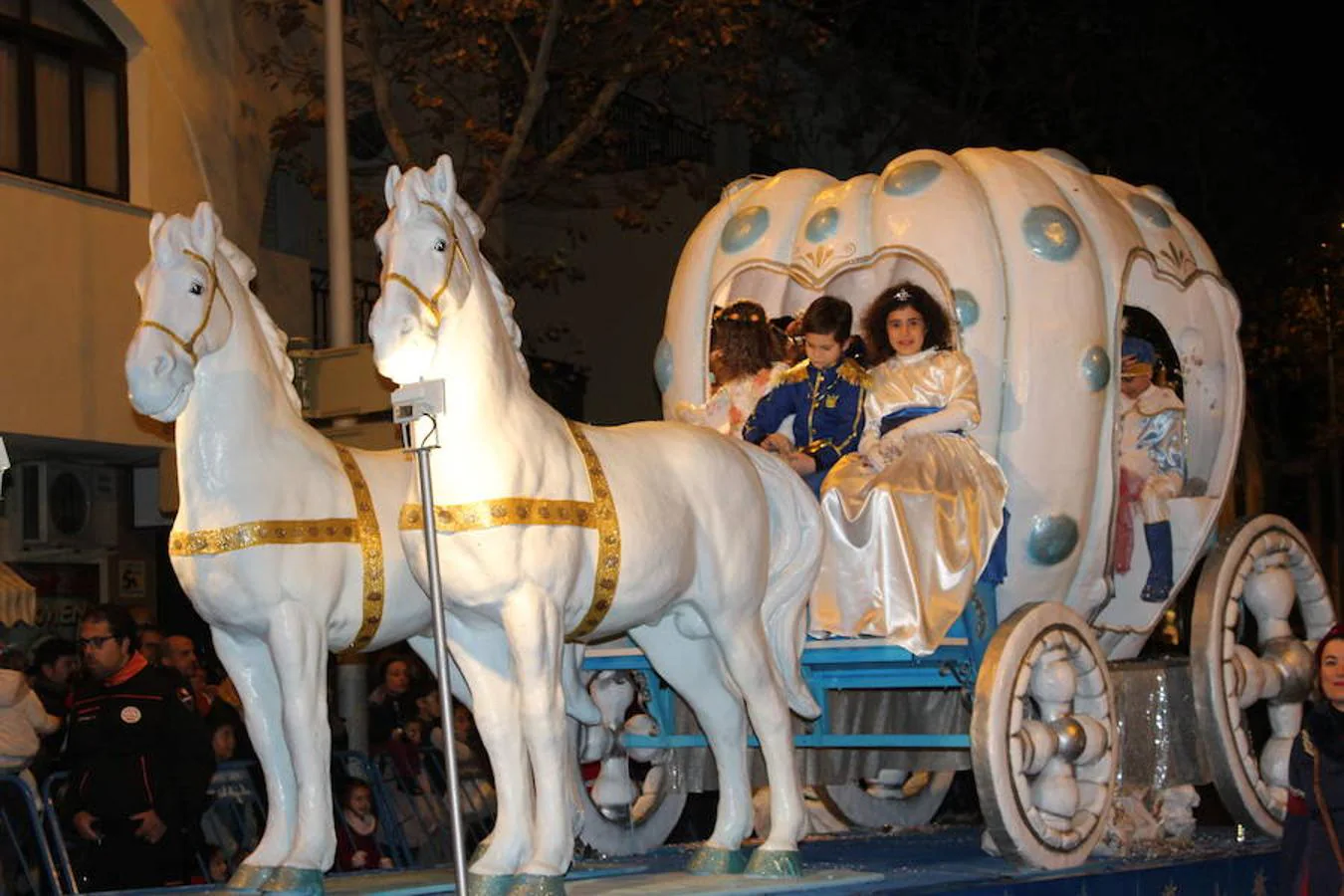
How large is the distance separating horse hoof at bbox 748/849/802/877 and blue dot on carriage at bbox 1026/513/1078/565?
1.90 meters

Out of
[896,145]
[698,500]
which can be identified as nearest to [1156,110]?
[896,145]

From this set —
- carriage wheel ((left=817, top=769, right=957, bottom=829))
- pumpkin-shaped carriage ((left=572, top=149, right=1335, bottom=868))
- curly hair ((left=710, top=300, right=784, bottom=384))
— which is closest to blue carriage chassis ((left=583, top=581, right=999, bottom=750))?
pumpkin-shaped carriage ((left=572, top=149, right=1335, bottom=868))

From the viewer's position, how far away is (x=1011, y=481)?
→ 8297mm

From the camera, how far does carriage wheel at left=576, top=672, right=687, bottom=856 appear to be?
28.3ft

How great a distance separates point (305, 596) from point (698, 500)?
4.72ft

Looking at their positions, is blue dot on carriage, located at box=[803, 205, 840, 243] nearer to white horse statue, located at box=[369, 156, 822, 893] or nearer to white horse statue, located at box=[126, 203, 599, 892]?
white horse statue, located at box=[369, 156, 822, 893]

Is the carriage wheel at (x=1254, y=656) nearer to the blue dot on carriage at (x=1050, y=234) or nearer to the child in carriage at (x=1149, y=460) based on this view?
the child in carriage at (x=1149, y=460)

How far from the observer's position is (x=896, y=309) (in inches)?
330

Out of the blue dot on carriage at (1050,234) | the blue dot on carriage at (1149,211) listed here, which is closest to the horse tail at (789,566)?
the blue dot on carriage at (1050,234)

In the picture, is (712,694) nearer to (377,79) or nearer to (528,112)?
(528,112)

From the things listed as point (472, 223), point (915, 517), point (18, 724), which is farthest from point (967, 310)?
point (18, 724)

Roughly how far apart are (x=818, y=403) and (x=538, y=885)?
294cm

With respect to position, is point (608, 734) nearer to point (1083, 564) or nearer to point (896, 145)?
point (1083, 564)

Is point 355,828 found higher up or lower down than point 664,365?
lower down
